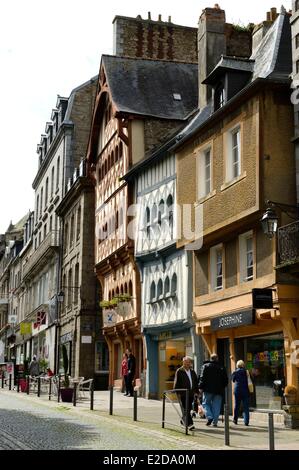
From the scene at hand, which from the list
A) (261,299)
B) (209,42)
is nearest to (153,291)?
(209,42)

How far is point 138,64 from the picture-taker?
3319 centimetres

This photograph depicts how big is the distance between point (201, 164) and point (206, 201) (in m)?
1.35

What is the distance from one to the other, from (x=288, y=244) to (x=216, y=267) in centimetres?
453

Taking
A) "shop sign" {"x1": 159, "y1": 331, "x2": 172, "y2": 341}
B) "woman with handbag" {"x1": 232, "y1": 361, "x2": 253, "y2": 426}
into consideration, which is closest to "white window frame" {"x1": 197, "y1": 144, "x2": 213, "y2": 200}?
"woman with handbag" {"x1": 232, "y1": 361, "x2": 253, "y2": 426}

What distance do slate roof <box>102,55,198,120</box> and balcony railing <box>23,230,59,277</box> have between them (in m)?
14.1

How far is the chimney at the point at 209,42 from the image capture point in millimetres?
24938

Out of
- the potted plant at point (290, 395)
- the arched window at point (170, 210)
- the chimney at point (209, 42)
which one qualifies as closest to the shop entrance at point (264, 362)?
the potted plant at point (290, 395)

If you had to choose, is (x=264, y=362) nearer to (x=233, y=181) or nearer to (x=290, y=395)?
(x=290, y=395)

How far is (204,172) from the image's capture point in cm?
2130

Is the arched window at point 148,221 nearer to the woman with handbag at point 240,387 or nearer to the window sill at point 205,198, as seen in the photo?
the window sill at point 205,198

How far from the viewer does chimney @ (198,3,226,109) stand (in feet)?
81.8

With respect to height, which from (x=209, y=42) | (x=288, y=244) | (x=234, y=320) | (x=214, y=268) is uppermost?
(x=209, y=42)
